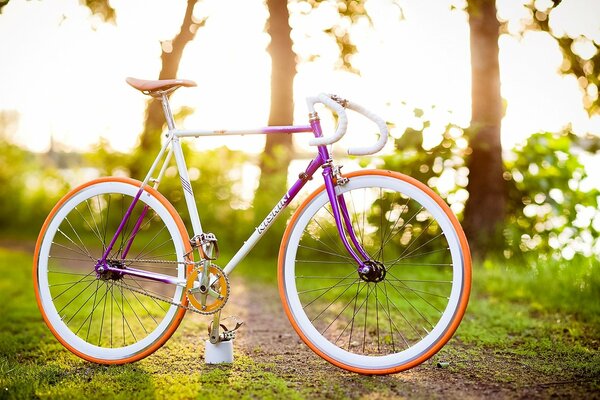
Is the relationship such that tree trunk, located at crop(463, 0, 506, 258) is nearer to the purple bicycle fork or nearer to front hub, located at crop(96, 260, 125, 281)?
the purple bicycle fork

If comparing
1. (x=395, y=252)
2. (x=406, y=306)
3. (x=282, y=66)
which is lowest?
(x=406, y=306)

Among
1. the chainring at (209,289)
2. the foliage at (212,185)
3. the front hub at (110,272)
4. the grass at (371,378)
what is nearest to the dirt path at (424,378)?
the grass at (371,378)

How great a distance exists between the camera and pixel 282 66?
684cm

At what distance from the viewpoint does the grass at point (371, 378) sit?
8.55 ft

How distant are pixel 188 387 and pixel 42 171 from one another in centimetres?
741

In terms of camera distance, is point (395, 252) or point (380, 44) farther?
point (380, 44)

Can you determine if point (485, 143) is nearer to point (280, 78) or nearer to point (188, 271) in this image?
point (280, 78)

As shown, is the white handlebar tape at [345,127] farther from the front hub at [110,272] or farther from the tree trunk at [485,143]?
the tree trunk at [485,143]

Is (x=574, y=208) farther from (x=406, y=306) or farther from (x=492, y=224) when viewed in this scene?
(x=406, y=306)

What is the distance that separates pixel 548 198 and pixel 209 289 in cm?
347

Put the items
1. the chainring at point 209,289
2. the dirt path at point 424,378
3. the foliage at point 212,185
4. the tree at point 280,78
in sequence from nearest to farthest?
the dirt path at point 424,378 < the chainring at point 209,289 < the tree at point 280,78 < the foliage at point 212,185

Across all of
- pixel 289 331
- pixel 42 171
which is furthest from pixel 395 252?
pixel 42 171

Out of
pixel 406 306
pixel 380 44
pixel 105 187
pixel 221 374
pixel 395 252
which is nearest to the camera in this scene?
pixel 221 374

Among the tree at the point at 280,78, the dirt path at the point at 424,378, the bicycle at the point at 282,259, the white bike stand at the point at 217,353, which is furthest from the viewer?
the tree at the point at 280,78
